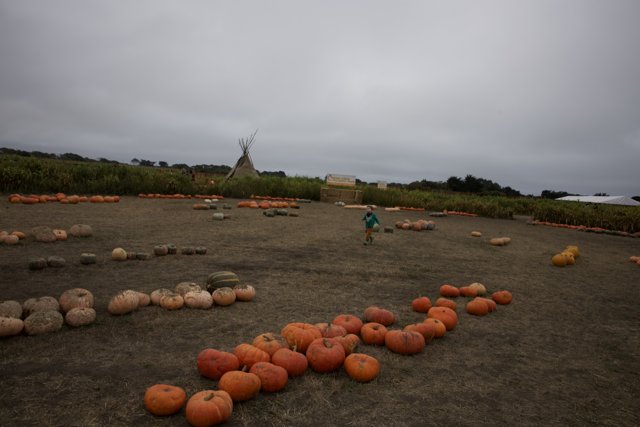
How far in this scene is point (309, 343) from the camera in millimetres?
4461

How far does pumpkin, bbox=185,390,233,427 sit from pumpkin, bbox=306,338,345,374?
113 cm

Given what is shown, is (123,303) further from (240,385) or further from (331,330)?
(331,330)

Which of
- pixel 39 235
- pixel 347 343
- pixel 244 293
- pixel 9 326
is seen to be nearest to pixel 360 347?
pixel 347 343

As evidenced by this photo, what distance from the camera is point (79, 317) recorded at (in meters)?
4.93

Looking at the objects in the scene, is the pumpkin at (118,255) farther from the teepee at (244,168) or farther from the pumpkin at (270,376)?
the teepee at (244,168)

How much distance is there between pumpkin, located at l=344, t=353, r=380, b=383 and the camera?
3.99m

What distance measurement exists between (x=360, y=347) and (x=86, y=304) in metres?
3.75

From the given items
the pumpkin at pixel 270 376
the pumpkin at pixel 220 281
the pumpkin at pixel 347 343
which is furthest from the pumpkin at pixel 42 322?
the pumpkin at pixel 347 343

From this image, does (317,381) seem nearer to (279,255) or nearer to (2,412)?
(2,412)

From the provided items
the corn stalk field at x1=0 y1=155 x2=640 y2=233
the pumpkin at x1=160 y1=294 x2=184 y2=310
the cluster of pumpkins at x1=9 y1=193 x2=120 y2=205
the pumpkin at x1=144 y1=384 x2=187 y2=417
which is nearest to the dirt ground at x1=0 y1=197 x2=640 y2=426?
the pumpkin at x1=144 y1=384 x2=187 y2=417

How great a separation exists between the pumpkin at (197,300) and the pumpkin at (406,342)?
282cm

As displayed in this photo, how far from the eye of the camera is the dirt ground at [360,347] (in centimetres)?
349

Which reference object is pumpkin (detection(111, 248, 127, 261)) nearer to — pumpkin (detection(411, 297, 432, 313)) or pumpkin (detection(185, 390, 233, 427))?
pumpkin (detection(185, 390, 233, 427))

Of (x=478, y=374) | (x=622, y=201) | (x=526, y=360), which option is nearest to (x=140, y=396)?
(x=478, y=374)
